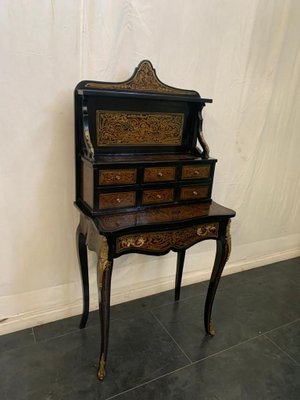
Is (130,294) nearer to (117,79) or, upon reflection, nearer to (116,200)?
(116,200)

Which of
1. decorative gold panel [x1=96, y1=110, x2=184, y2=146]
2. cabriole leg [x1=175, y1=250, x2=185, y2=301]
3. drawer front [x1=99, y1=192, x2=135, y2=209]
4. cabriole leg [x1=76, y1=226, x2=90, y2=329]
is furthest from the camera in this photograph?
cabriole leg [x1=175, y1=250, x2=185, y2=301]

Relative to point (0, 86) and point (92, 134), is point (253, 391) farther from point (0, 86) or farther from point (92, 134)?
point (0, 86)

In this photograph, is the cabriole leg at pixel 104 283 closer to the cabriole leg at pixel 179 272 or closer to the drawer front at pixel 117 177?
the drawer front at pixel 117 177

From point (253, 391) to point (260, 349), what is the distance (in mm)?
297

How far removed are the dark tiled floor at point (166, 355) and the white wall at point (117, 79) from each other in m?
0.17

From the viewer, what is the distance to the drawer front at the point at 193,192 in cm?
151

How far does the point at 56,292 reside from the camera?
1.72 meters

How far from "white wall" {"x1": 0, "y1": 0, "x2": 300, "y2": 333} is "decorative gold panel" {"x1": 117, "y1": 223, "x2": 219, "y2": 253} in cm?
49

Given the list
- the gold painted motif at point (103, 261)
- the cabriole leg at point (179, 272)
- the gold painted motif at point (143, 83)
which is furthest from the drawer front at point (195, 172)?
the cabriole leg at point (179, 272)

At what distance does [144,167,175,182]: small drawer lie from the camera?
4.56ft

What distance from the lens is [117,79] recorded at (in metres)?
1.52

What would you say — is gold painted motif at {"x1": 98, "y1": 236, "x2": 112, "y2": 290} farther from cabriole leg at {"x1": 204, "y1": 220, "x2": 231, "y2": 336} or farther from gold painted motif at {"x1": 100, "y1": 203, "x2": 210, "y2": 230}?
cabriole leg at {"x1": 204, "y1": 220, "x2": 231, "y2": 336}

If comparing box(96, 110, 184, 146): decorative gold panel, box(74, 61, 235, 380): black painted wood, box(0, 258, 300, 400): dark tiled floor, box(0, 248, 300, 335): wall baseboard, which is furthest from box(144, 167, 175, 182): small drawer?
box(0, 258, 300, 400): dark tiled floor

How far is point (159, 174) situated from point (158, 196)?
4.3 inches
